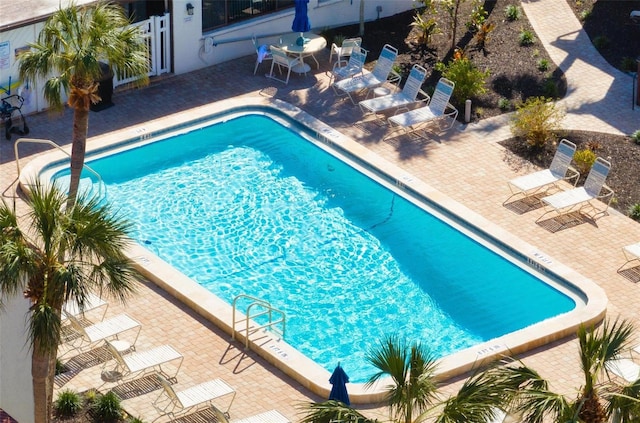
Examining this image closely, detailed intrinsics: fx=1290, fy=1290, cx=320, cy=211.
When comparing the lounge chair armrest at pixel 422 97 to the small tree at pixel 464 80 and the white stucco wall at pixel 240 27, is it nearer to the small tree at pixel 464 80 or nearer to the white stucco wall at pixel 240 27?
the small tree at pixel 464 80

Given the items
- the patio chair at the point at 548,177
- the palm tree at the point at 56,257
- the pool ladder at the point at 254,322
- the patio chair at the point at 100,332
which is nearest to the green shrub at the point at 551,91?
the patio chair at the point at 548,177

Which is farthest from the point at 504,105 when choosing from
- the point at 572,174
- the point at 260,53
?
the point at 260,53

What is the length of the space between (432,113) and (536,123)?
→ 2.39 m

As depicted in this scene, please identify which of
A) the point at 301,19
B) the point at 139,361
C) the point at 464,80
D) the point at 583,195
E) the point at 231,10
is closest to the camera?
the point at 139,361

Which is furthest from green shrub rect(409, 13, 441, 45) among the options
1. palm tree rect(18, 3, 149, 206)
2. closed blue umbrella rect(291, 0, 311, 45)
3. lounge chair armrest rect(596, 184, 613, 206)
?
palm tree rect(18, 3, 149, 206)

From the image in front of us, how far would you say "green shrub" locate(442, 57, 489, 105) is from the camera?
29.6 m

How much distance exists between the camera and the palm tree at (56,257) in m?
16.5

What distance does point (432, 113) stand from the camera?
28922mm

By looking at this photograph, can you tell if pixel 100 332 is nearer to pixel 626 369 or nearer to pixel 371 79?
pixel 626 369

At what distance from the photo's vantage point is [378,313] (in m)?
23.4

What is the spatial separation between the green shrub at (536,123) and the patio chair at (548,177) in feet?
4.01

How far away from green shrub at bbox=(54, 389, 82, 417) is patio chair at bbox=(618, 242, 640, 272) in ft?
34.6

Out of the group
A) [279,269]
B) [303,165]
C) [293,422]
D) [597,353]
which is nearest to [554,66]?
[303,165]

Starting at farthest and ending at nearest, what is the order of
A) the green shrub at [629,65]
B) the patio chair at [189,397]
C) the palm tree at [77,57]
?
the green shrub at [629,65], the palm tree at [77,57], the patio chair at [189,397]
